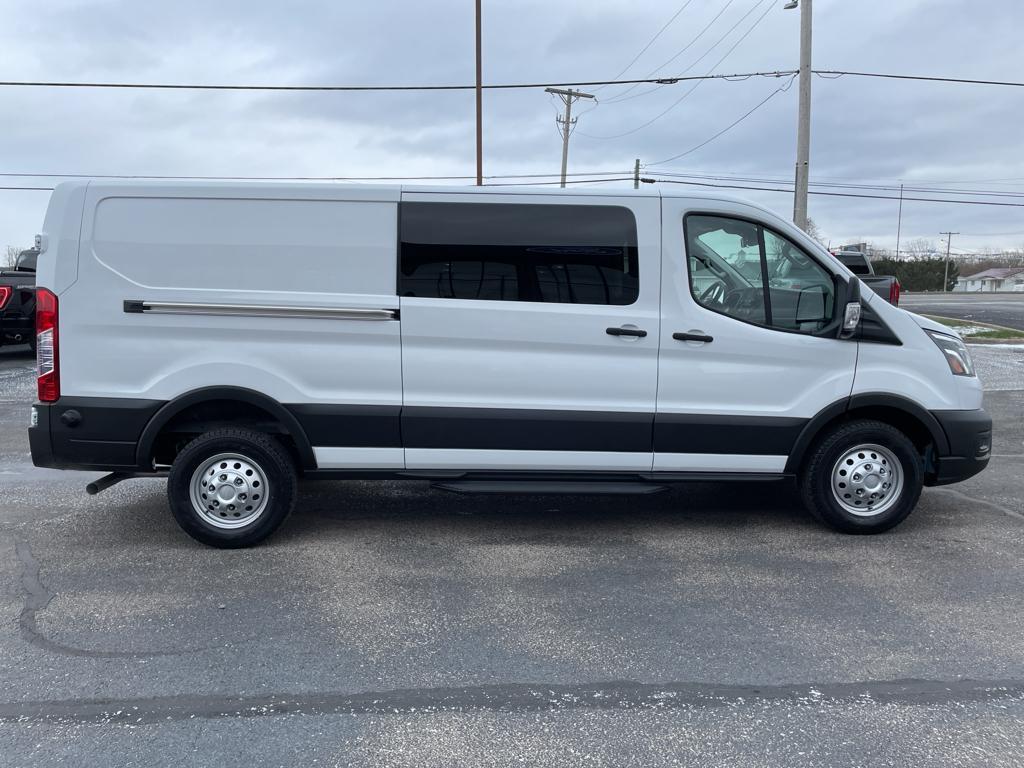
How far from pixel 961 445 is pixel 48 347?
220 inches

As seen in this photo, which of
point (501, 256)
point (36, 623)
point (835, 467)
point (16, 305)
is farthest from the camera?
point (16, 305)

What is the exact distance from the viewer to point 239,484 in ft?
16.0

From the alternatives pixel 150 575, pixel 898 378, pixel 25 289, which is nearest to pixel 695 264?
pixel 898 378

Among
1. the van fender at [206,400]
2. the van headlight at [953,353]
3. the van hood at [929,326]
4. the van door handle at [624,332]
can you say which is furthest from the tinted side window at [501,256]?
the van headlight at [953,353]

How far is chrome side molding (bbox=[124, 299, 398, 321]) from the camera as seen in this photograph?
466 centimetres

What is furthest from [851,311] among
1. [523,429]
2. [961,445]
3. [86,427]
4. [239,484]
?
[86,427]

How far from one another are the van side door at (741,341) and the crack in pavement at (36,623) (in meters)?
2.97

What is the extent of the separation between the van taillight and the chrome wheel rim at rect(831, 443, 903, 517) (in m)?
4.76

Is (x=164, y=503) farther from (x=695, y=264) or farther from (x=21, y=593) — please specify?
(x=695, y=264)

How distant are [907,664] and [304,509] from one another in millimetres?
3975

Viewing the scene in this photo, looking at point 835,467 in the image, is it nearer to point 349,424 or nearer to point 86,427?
point 349,424

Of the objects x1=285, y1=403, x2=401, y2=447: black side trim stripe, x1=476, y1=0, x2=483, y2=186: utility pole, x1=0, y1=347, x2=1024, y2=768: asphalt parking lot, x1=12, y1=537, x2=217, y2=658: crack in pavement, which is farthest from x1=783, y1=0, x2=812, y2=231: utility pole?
x1=12, y1=537, x2=217, y2=658: crack in pavement

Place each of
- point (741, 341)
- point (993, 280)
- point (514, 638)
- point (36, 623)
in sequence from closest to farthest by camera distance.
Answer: point (514, 638) < point (36, 623) < point (741, 341) < point (993, 280)

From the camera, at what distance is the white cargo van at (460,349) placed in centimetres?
470
